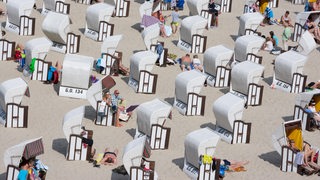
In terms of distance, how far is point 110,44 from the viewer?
130 ft

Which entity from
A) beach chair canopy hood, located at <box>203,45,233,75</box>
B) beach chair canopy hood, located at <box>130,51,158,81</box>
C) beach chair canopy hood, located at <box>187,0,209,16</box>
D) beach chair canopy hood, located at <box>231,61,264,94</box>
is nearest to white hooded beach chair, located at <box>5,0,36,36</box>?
beach chair canopy hood, located at <box>130,51,158,81</box>

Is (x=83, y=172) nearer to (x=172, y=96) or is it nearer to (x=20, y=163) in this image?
(x=20, y=163)

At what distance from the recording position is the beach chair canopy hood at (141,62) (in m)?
37.9

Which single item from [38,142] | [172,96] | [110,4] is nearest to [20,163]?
[38,142]

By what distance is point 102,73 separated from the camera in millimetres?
39406

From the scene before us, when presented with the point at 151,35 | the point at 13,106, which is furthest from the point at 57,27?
the point at 13,106

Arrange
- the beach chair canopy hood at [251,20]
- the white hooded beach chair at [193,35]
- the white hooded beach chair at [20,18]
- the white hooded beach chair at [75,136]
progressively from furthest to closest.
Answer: the beach chair canopy hood at [251,20] < the white hooded beach chair at [20,18] < the white hooded beach chair at [193,35] < the white hooded beach chair at [75,136]

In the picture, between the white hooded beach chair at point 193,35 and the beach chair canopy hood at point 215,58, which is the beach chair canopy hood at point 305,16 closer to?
the white hooded beach chair at point 193,35

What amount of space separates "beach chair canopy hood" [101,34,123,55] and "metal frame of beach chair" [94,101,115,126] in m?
5.27

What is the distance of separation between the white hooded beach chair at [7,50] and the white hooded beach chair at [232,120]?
9734 millimetres

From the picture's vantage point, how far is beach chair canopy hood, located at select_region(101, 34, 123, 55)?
130ft

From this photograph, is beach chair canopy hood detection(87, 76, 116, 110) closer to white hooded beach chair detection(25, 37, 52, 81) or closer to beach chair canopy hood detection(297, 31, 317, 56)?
white hooded beach chair detection(25, 37, 52, 81)

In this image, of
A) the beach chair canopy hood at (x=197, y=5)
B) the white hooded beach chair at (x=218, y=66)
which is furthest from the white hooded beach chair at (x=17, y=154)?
the beach chair canopy hood at (x=197, y=5)

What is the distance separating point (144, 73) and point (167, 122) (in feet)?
10.1
